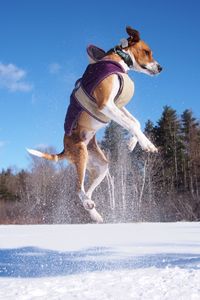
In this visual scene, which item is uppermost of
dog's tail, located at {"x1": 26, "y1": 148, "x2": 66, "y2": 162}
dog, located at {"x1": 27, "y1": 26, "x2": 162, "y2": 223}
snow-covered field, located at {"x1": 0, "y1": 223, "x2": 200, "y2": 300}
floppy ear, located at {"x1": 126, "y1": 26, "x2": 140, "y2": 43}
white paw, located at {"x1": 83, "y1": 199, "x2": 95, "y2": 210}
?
floppy ear, located at {"x1": 126, "y1": 26, "x2": 140, "y2": 43}

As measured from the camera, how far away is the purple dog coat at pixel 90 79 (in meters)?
3.16

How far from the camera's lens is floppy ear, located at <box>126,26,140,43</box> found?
3274 mm

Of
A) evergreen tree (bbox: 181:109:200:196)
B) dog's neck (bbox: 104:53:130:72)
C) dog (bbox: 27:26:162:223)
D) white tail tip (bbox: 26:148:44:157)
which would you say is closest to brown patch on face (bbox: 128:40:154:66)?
dog (bbox: 27:26:162:223)

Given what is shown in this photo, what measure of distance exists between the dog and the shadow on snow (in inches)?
165

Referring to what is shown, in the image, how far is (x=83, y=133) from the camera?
3.45m

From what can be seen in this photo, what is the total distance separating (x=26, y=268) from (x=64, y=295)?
2323 millimetres

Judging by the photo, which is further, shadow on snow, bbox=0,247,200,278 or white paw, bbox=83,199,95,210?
shadow on snow, bbox=0,247,200,278

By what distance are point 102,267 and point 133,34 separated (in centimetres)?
521

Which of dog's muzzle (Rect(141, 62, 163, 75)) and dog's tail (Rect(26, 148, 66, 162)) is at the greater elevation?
dog's muzzle (Rect(141, 62, 163, 75))

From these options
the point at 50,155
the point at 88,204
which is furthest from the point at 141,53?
the point at 88,204

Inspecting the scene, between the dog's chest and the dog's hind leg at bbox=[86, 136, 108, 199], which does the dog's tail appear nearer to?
the dog's hind leg at bbox=[86, 136, 108, 199]

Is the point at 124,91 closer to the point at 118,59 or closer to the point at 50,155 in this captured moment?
the point at 118,59

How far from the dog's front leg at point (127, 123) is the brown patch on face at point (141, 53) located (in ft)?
1.49

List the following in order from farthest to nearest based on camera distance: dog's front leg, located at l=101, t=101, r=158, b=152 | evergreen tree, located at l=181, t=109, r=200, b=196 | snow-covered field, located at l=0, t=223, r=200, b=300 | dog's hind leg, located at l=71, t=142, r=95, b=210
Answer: evergreen tree, located at l=181, t=109, r=200, b=196 → snow-covered field, located at l=0, t=223, r=200, b=300 → dog's hind leg, located at l=71, t=142, r=95, b=210 → dog's front leg, located at l=101, t=101, r=158, b=152
